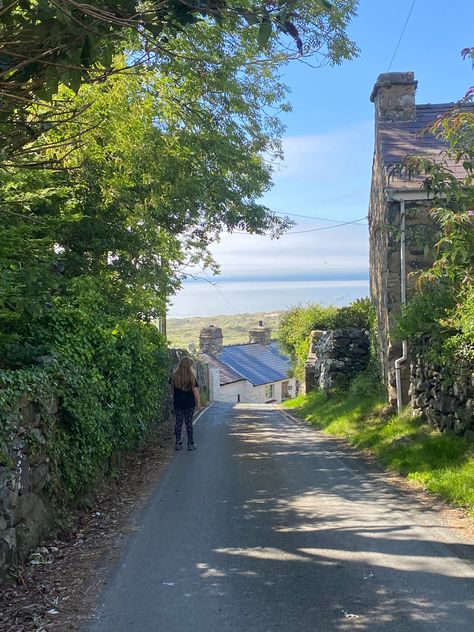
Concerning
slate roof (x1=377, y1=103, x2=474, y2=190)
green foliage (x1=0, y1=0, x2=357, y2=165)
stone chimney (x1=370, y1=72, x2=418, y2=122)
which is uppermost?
stone chimney (x1=370, y1=72, x2=418, y2=122)

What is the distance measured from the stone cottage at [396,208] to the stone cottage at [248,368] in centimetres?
2385

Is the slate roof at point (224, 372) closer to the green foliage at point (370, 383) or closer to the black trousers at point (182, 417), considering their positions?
the green foliage at point (370, 383)

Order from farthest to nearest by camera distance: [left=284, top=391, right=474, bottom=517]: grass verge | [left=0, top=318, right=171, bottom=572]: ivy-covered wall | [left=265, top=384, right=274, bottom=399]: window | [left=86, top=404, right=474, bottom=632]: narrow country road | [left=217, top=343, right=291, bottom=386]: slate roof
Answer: [left=265, top=384, right=274, bottom=399]: window < [left=217, top=343, right=291, bottom=386]: slate roof < [left=284, top=391, right=474, bottom=517]: grass verge < [left=0, top=318, right=171, bottom=572]: ivy-covered wall < [left=86, top=404, right=474, bottom=632]: narrow country road

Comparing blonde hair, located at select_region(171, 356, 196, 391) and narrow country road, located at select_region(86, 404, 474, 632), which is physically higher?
blonde hair, located at select_region(171, 356, 196, 391)

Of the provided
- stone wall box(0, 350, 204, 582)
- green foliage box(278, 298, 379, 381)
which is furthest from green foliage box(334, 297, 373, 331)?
stone wall box(0, 350, 204, 582)

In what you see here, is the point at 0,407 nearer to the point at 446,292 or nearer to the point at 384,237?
the point at 446,292

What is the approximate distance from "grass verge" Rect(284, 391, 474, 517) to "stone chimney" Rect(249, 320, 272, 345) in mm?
34531

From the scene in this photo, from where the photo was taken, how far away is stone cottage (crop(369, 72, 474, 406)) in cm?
1184

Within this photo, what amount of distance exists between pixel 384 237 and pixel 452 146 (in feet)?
15.6

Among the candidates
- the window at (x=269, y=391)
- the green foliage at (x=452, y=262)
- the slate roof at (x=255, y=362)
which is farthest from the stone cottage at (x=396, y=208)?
the window at (x=269, y=391)

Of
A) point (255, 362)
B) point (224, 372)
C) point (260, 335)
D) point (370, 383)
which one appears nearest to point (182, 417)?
point (370, 383)

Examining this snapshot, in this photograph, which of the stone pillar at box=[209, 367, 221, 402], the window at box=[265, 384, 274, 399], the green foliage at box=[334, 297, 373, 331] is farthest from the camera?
the window at box=[265, 384, 274, 399]

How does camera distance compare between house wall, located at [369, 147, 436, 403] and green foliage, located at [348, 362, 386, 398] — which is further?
green foliage, located at [348, 362, 386, 398]

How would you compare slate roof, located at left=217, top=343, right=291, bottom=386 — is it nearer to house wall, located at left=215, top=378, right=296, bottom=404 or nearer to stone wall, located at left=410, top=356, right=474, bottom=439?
house wall, located at left=215, top=378, right=296, bottom=404
